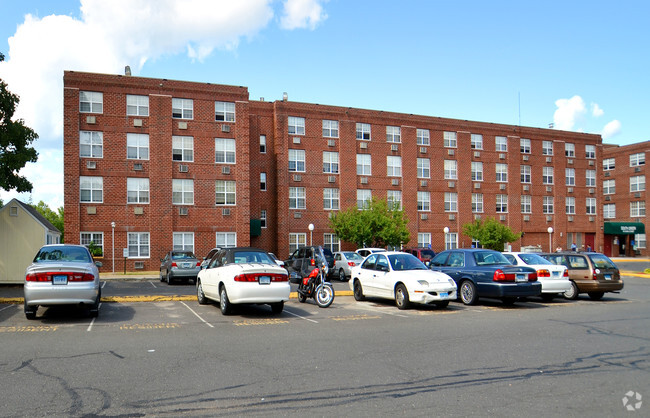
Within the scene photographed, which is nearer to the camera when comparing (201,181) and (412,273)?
(412,273)

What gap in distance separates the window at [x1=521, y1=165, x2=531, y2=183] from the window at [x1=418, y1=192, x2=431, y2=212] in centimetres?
1168

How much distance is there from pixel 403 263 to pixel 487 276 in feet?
8.00

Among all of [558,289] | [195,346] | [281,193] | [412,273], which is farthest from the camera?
[281,193]

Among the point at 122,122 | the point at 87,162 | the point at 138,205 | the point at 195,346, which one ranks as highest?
the point at 122,122

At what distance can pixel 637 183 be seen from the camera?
66.9m

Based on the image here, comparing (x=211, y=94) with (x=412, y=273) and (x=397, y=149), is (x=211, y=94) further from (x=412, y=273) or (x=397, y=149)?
(x=412, y=273)

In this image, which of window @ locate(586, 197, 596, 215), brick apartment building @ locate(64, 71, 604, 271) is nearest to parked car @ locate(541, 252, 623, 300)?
brick apartment building @ locate(64, 71, 604, 271)

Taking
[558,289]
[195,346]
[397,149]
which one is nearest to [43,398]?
[195,346]

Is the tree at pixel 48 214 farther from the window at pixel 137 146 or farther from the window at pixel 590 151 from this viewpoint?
the window at pixel 590 151

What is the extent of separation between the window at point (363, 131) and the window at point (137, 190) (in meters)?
18.2

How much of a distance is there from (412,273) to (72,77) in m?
30.4

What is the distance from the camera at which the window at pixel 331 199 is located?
44.7m

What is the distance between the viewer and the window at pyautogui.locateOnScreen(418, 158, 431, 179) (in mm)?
48772

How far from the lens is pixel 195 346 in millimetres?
9539
